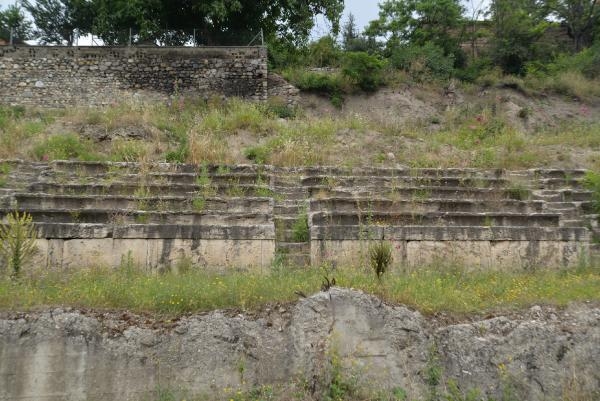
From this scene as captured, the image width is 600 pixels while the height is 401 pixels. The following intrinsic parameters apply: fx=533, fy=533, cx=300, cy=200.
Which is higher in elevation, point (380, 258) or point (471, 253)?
point (380, 258)

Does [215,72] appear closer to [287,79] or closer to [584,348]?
[287,79]

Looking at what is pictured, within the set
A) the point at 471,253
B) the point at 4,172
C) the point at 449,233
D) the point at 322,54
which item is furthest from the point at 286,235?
the point at 322,54

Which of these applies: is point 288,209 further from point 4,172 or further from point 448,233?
point 4,172

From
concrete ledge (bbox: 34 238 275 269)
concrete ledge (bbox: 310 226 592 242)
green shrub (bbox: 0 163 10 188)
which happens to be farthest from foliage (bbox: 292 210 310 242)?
green shrub (bbox: 0 163 10 188)

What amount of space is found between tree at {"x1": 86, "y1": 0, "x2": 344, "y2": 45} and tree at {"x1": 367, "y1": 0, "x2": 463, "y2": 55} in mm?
4756

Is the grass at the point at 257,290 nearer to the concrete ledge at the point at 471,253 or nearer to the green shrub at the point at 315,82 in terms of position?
the concrete ledge at the point at 471,253

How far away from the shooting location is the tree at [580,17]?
79.5 ft

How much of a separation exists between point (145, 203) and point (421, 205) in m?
4.77

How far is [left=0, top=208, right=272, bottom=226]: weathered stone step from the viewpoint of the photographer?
328 inches

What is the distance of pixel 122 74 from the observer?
17.1 meters

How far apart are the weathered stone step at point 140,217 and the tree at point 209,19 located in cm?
1183

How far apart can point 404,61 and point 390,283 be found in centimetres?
1611

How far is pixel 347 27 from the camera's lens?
101ft

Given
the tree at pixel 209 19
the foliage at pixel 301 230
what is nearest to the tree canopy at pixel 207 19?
the tree at pixel 209 19
